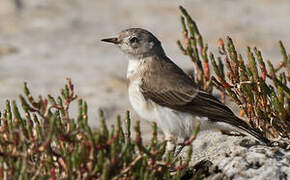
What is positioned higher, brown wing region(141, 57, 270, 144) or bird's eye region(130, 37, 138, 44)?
bird's eye region(130, 37, 138, 44)

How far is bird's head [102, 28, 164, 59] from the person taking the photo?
754 cm

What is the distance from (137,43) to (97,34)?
24.7 ft

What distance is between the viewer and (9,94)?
1091 cm

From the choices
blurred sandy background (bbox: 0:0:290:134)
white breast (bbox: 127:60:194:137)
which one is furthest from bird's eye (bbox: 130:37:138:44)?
blurred sandy background (bbox: 0:0:290:134)

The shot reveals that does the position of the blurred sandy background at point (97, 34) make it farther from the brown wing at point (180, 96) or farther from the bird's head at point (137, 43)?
the brown wing at point (180, 96)

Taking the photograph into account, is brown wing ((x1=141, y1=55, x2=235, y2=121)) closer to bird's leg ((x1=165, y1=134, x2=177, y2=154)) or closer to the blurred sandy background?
bird's leg ((x1=165, y1=134, x2=177, y2=154))

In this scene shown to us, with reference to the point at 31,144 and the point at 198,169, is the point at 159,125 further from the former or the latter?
the point at 31,144

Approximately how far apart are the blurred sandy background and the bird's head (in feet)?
9.13

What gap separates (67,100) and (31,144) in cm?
60

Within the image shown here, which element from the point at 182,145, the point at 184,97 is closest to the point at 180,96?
the point at 184,97

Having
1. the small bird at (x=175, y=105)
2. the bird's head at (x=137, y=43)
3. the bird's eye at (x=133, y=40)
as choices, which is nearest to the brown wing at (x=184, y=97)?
the small bird at (x=175, y=105)

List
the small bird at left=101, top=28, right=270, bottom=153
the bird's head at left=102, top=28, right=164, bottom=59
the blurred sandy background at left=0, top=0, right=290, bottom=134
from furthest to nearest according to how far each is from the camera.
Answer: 1. the blurred sandy background at left=0, top=0, right=290, bottom=134
2. the bird's head at left=102, top=28, right=164, bottom=59
3. the small bird at left=101, top=28, right=270, bottom=153

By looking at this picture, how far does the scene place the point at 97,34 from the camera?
14961mm

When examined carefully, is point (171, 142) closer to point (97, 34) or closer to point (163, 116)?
point (163, 116)
